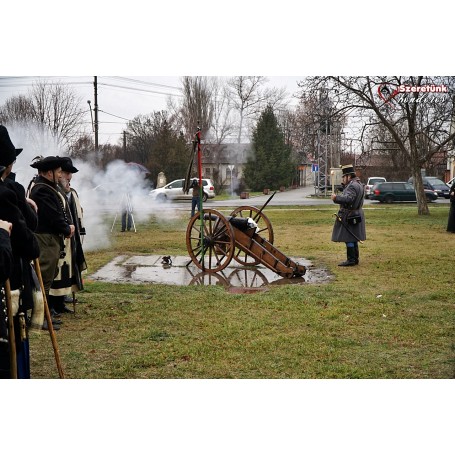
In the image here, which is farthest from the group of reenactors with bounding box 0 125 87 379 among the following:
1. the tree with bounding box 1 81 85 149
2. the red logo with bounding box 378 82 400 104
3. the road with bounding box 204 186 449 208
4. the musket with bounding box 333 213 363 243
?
the musket with bounding box 333 213 363 243

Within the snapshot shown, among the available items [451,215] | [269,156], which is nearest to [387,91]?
[269,156]

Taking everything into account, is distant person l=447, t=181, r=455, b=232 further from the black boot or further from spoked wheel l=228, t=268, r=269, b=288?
spoked wheel l=228, t=268, r=269, b=288

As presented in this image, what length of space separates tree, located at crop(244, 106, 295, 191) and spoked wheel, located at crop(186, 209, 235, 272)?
A: 89 cm

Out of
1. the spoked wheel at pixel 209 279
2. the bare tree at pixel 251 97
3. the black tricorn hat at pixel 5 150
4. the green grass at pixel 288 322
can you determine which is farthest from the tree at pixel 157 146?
the black tricorn hat at pixel 5 150

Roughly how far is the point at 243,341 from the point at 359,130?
10.3ft

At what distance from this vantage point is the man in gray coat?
817cm

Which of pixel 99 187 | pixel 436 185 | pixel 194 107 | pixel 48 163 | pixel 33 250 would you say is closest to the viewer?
pixel 33 250

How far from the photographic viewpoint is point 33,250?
11.8 feet

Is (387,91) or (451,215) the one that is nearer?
(387,91)

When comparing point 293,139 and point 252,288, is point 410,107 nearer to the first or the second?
point 293,139

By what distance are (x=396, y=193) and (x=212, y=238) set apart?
92.1 inches

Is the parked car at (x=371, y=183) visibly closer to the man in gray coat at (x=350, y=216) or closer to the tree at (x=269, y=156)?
the man in gray coat at (x=350, y=216)

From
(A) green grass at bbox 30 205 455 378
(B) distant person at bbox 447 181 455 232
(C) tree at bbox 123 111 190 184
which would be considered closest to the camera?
(A) green grass at bbox 30 205 455 378

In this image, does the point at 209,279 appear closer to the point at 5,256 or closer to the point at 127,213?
the point at 127,213
